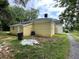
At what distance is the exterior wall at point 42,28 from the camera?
28438 millimetres

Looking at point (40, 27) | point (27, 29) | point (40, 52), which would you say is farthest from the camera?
point (27, 29)

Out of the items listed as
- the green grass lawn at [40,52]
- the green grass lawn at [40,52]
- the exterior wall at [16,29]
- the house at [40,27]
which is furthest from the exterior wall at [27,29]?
the green grass lawn at [40,52]

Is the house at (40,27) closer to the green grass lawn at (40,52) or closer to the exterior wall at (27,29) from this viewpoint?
the exterior wall at (27,29)

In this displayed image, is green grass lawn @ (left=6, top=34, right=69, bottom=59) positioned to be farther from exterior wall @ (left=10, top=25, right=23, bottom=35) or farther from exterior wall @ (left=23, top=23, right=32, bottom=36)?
exterior wall @ (left=10, top=25, right=23, bottom=35)

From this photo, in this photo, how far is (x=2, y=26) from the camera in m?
50.3

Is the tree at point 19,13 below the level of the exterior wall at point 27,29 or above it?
above

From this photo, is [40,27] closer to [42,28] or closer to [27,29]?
[42,28]

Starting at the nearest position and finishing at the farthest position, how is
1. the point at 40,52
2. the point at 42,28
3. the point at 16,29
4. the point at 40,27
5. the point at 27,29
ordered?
the point at 40,52
the point at 42,28
the point at 40,27
the point at 27,29
the point at 16,29

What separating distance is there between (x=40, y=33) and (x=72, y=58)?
1926cm

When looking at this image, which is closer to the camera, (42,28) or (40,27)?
(42,28)

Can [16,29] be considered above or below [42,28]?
below

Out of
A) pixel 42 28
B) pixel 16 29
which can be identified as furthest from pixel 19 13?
pixel 42 28

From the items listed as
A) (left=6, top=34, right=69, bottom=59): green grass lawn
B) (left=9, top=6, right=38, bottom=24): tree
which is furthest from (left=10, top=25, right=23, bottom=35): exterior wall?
(left=6, top=34, right=69, bottom=59): green grass lawn

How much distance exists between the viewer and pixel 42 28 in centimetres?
2908
